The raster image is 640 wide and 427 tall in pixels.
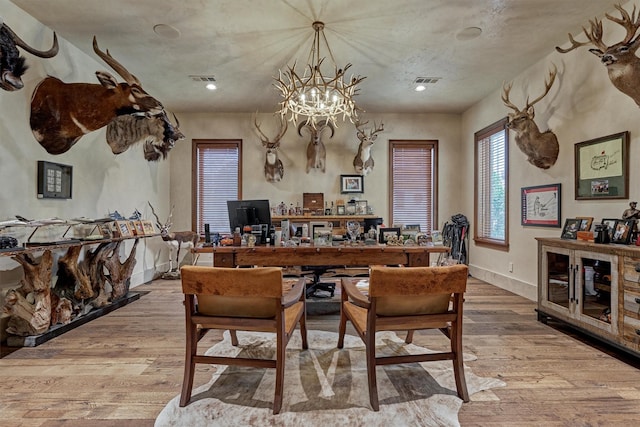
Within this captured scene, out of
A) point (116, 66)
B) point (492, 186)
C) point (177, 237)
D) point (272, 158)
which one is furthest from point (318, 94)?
point (177, 237)

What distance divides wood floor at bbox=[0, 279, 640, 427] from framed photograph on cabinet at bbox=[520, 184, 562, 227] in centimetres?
129

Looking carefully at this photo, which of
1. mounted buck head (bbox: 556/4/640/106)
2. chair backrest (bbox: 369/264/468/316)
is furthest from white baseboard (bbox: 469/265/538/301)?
chair backrest (bbox: 369/264/468/316)

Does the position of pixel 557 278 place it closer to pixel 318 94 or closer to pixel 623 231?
pixel 623 231

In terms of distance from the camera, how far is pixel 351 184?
20.1 feet

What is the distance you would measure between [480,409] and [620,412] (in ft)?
2.69

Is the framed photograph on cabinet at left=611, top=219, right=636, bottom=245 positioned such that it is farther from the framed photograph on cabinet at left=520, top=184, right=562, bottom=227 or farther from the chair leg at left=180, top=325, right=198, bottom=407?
the chair leg at left=180, top=325, right=198, bottom=407

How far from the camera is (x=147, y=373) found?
2.35 m

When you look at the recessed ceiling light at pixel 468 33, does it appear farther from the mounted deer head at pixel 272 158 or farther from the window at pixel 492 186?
the mounted deer head at pixel 272 158

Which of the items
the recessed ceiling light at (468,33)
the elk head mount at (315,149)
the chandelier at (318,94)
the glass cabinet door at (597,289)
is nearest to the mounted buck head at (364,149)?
the elk head mount at (315,149)

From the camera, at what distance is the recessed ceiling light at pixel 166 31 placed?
3.26 metres

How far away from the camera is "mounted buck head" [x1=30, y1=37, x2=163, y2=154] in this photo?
321cm

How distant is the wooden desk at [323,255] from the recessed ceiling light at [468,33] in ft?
7.54

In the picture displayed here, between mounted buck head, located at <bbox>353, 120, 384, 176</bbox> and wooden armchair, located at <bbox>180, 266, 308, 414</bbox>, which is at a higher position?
mounted buck head, located at <bbox>353, 120, 384, 176</bbox>

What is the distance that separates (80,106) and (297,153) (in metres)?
3.50
